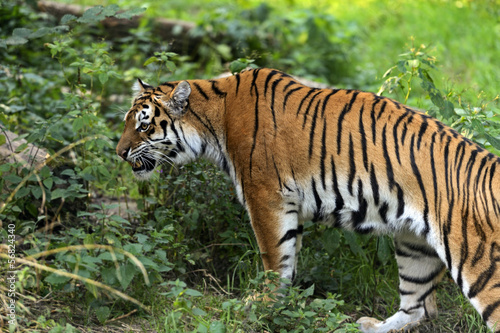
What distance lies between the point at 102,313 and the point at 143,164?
1.06m

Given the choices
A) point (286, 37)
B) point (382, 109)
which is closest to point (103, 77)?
point (382, 109)

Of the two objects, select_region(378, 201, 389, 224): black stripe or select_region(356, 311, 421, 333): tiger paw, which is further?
select_region(356, 311, 421, 333): tiger paw

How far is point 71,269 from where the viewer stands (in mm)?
3191

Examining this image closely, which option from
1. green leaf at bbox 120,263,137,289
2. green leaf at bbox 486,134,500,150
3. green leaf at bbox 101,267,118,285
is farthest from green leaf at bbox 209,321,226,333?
green leaf at bbox 486,134,500,150

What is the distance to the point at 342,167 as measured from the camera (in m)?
3.50

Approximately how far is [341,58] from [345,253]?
16.9ft

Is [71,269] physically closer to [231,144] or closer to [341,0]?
[231,144]

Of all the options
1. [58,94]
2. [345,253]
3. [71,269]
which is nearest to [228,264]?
[345,253]

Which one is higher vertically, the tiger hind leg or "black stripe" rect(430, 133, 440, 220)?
"black stripe" rect(430, 133, 440, 220)

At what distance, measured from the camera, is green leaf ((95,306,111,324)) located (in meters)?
3.32

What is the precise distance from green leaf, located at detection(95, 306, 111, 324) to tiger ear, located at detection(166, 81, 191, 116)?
4.24ft

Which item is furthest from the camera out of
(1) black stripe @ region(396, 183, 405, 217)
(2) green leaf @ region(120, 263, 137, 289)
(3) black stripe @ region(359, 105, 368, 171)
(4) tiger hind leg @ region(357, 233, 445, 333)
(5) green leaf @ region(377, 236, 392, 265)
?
(5) green leaf @ region(377, 236, 392, 265)

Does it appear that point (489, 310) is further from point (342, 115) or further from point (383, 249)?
point (342, 115)

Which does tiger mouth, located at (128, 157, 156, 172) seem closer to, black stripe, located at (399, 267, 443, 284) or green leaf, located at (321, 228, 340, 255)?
green leaf, located at (321, 228, 340, 255)
